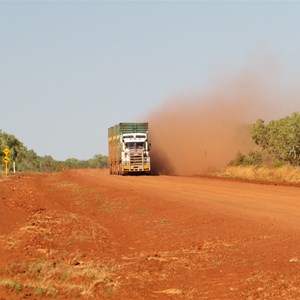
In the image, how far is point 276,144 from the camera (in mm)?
55812

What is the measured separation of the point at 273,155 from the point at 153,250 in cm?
4468

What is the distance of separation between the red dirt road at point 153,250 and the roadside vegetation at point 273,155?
1967cm

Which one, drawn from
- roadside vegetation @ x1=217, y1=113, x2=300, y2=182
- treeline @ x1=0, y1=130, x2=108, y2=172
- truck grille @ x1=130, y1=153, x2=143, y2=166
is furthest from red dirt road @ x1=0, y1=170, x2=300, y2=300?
treeline @ x1=0, y1=130, x2=108, y2=172

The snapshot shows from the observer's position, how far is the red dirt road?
1095 cm

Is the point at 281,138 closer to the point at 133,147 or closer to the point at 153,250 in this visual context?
the point at 133,147

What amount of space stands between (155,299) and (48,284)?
1798 millimetres

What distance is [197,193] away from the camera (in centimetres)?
3200

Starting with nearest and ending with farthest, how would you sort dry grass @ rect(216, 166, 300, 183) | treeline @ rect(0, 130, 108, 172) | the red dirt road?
the red dirt road → dry grass @ rect(216, 166, 300, 183) → treeline @ rect(0, 130, 108, 172)

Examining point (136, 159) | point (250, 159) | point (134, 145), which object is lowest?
Result: point (250, 159)

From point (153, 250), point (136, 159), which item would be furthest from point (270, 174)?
point (153, 250)

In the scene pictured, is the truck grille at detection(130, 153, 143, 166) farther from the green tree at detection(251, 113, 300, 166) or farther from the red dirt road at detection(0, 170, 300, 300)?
the red dirt road at detection(0, 170, 300, 300)

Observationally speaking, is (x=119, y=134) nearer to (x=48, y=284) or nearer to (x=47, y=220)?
Result: (x=47, y=220)

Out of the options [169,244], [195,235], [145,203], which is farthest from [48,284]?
[145,203]

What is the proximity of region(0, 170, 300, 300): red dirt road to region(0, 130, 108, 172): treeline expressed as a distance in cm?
7741
